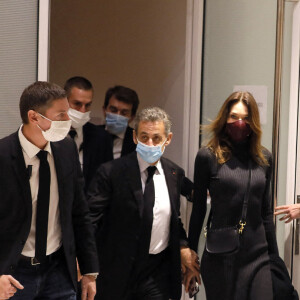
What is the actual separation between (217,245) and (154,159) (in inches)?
22.6

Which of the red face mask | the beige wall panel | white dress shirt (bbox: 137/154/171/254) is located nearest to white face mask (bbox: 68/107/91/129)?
white dress shirt (bbox: 137/154/171/254)

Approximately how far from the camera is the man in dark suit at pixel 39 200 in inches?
109

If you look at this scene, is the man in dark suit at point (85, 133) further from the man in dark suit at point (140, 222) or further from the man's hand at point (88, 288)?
the man's hand at point (88, 288)

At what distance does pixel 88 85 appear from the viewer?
159 inches

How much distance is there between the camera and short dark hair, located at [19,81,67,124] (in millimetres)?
2854

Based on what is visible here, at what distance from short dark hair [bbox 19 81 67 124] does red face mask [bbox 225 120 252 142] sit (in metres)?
1.12

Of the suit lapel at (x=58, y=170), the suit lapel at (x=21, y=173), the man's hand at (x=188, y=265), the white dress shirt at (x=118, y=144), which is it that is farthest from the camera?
the white dress shirt at (x=118, y=144)

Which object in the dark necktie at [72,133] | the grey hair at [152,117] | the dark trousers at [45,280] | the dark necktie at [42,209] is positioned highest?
the grey hair at [152,117]

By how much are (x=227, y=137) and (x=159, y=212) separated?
1.91 feet

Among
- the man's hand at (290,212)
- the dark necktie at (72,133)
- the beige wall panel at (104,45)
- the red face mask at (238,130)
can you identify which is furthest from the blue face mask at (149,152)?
the beige wall panel at (104,45)

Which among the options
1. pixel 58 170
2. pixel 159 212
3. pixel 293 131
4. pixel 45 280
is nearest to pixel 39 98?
pixel 58 170

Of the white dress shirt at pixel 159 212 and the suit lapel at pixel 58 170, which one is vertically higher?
the suit lapel at pixel 58 170

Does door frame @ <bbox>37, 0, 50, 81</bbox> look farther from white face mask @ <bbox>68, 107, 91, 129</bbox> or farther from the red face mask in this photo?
the red face mask

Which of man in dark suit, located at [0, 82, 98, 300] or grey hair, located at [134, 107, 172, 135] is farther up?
grey hair, located at [134, 107, 172, 135]
